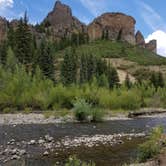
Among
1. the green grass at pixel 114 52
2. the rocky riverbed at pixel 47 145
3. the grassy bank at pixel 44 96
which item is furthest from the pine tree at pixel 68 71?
the rocky riverbed at pixel 47 145

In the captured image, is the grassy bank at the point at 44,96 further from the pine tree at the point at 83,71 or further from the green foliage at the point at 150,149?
the green foliage at the point at 150,149

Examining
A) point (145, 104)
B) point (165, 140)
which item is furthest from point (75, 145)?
point (145, 104)

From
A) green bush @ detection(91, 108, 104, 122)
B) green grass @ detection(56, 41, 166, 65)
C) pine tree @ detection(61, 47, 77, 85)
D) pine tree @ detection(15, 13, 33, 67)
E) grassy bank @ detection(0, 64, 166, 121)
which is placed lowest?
green bush @ detection(91, 108, 104, 122)

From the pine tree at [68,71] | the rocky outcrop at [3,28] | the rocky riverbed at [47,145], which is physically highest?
the rocky outcrop at [3,28]

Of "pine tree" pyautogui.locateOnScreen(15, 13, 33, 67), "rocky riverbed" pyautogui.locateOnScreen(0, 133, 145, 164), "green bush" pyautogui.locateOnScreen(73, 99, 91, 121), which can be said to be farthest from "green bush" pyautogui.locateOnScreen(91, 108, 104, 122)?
"pine tree" pyautogui.locateOnScreen(15, 13, 33, 67)

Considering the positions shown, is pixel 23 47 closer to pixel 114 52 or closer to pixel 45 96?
pixel 45 96

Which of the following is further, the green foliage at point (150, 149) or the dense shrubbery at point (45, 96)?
the dense shrubbery at point (45, 96)

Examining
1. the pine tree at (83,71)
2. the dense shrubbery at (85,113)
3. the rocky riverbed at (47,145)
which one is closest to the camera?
the rocky riverbed at (47,145)

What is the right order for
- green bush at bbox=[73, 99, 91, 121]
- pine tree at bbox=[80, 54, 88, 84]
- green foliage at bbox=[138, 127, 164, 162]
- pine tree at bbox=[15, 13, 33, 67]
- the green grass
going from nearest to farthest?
green foliage at bbox=[138, 127, 164, 162] → green bush at bbox=[73, 99, 91, 121] → pine tree at bbox=[15, 13, 33, 67] → pine tree at bbox=[80, 54, 88, 84] → the green grass

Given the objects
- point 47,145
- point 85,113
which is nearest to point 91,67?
point 85,113

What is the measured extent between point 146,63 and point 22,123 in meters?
110

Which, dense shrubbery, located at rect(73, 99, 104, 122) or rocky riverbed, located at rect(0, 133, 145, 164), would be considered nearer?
rocky riverbed, located at rect(0, 133, 145, 164)

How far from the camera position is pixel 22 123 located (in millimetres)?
38344

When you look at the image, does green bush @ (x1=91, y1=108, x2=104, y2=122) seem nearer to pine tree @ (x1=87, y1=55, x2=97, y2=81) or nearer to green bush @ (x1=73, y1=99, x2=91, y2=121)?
green bush @ (x1=73, y1=99, x2=91, y2=121)
